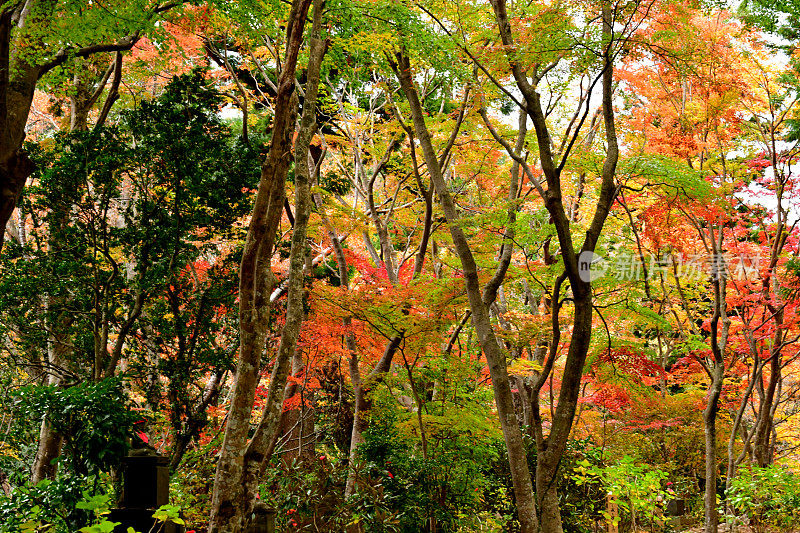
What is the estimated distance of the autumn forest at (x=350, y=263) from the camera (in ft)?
14.6

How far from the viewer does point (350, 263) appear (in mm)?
8891

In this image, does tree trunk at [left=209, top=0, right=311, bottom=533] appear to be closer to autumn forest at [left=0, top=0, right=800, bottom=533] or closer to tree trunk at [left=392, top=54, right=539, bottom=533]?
autumn forest at [left=0, top=0, right=800, bottom=533]

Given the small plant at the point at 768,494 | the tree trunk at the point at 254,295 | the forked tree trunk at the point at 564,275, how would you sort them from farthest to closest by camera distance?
the small plant at the point at 768,494, the forked tree trunk at the point at 564,275, the tree trunk at the point at 254,295

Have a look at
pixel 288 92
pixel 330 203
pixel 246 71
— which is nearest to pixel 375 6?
pixel 288 92

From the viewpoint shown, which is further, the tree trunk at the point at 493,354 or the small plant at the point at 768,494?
the small plant at the point at 768,494

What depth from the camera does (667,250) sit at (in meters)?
8.71

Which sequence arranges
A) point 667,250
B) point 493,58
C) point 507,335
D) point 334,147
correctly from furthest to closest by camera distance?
point 334,147 < point 667,250 < point 507,335 < point 493,58

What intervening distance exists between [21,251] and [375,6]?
444 centimetres

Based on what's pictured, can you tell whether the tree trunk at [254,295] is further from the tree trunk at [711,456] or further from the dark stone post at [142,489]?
the tree trunk at [711,456]

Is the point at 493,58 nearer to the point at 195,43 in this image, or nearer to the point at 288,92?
the point at 288,92

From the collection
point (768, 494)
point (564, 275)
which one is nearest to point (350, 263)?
point (564, 275)

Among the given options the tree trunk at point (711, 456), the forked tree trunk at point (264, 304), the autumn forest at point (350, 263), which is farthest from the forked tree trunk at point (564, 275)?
the tree trunk at point (711, 456)

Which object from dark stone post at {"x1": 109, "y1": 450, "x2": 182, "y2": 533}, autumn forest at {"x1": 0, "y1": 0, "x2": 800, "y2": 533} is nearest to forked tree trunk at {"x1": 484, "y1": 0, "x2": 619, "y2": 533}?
autumn forest at {"x1": 0, "y1": 0, "x2": 800, "y2": 533}

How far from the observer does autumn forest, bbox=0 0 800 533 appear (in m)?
4.45
